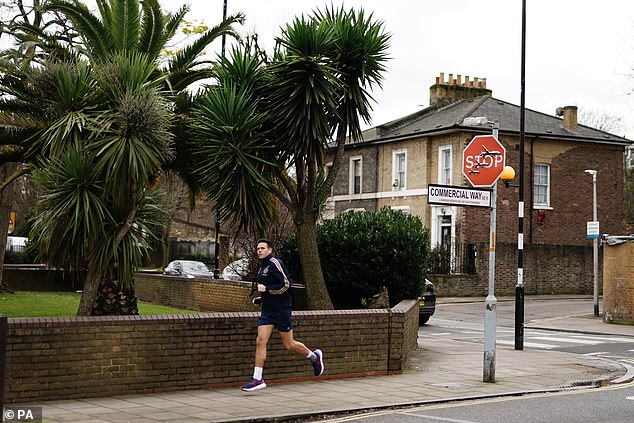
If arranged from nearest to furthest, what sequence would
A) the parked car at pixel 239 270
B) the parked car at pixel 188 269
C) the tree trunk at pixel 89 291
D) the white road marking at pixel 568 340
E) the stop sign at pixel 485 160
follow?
the stop sign at pixel 485 160, the tree trunk at pixel 89 291, the white road marking at pixel 568 340, the parked car at pixel 239 270, the parked car at pixel 188 269

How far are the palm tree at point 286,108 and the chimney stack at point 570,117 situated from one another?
1146 inches

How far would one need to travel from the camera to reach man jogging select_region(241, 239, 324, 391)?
10891mm

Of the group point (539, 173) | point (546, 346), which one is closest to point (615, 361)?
point (546, 346)

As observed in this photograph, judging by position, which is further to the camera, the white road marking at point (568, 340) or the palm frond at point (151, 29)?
the white road marking at point (568, 340)

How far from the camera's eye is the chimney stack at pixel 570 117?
139 feet

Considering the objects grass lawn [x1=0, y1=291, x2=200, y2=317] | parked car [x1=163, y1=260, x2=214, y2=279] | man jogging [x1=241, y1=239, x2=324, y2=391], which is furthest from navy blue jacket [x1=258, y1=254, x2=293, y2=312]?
parked car [x1=163, y1=260, x2=214, y2=279]

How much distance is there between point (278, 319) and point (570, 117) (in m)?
34.3

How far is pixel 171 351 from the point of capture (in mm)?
10922

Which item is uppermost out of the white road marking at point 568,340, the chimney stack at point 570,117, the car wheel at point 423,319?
the chimney stack at point 570,117

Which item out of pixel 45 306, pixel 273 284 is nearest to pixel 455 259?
pixel 45 306

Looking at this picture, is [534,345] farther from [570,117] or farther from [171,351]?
[570,117]

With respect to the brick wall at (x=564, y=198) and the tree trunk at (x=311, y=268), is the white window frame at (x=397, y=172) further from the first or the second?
the tree trunk at (x=311, y=268)

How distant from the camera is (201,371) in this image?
11.1 metres

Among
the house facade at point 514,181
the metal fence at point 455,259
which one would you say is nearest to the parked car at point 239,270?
the metal fence at point 455,259
